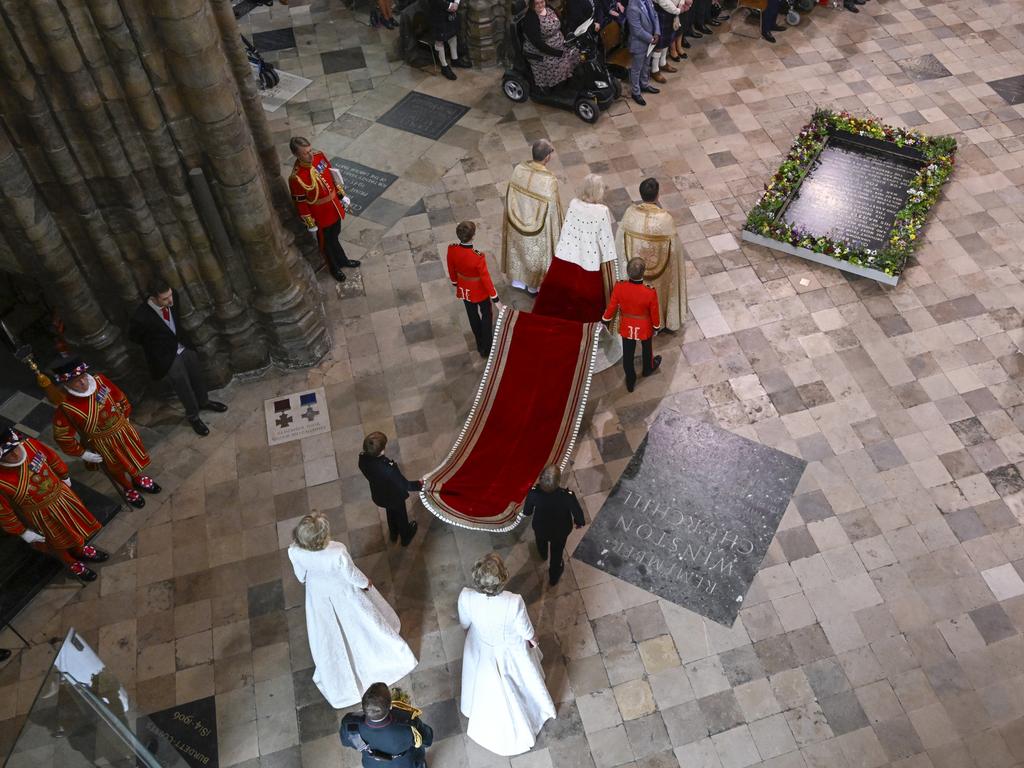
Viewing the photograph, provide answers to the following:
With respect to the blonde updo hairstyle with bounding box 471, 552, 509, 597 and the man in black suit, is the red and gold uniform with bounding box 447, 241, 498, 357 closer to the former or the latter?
the man in black suit

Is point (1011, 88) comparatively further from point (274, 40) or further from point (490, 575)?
point (490, 575)

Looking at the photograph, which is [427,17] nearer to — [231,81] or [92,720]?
[231,81]

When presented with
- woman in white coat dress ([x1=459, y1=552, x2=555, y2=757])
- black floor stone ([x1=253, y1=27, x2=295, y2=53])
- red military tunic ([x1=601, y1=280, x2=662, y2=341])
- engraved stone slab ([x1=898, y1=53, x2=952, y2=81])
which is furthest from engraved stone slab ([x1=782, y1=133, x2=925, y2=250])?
black floor stone ([x1=253, y1=27, x2=295, y2=53])

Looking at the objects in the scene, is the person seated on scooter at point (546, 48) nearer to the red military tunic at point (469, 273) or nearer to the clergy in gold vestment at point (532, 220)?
the clergy in gold vestment at point (532, 220)

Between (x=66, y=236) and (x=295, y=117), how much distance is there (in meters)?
5.43

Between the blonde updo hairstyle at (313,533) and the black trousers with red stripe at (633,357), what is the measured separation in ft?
11.9

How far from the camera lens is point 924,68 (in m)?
12.7

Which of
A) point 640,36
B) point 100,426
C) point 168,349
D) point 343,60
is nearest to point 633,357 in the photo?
point 168,349

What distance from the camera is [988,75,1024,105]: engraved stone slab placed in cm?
1213

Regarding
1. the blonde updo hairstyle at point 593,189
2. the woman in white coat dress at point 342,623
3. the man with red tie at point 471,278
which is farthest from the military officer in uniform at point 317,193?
the woman in white coat dress at point 342,623

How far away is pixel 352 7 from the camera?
14.1 metres

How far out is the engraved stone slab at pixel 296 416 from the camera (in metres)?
8.56

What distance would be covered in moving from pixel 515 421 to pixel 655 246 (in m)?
2.17

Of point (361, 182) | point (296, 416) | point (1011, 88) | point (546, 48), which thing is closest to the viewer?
point (296, 416)
